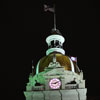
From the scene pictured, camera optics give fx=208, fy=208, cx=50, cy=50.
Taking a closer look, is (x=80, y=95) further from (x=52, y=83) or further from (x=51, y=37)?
(x=51, y=37)

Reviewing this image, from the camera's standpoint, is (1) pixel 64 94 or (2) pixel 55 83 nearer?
(1) pixel 64 94

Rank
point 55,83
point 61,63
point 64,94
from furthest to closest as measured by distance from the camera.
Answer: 1. point 61,63
2. point 55,83
3. point 64,94

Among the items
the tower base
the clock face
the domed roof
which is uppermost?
the domed roof

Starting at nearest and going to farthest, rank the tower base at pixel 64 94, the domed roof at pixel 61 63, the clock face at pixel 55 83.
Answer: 1. the tower base at pixel 64 94
2. the clock face at pixel 55 83
3. the domed roof at pixel 61 63

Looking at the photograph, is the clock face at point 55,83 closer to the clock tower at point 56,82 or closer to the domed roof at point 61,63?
the clock tower at point 56,82

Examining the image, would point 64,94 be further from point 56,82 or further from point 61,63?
point 61,63

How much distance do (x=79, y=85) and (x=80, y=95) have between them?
1.87 meters

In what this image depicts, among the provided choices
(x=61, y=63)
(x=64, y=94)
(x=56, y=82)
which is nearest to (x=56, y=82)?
(x=56, y=82)

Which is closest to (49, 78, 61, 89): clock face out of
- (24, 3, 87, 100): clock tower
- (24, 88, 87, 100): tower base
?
(24, 3, 87, 100): clock tower

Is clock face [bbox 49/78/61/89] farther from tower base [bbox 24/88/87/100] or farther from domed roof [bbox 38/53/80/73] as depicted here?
domed roof [bbox 38/53/80/73]

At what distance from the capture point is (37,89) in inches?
1604

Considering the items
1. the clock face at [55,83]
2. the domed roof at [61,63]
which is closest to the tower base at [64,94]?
the clock face at [55,83]

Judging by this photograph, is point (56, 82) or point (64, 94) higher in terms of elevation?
point (56, 82)

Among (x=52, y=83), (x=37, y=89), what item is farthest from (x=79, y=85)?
(x=37, y=89)
